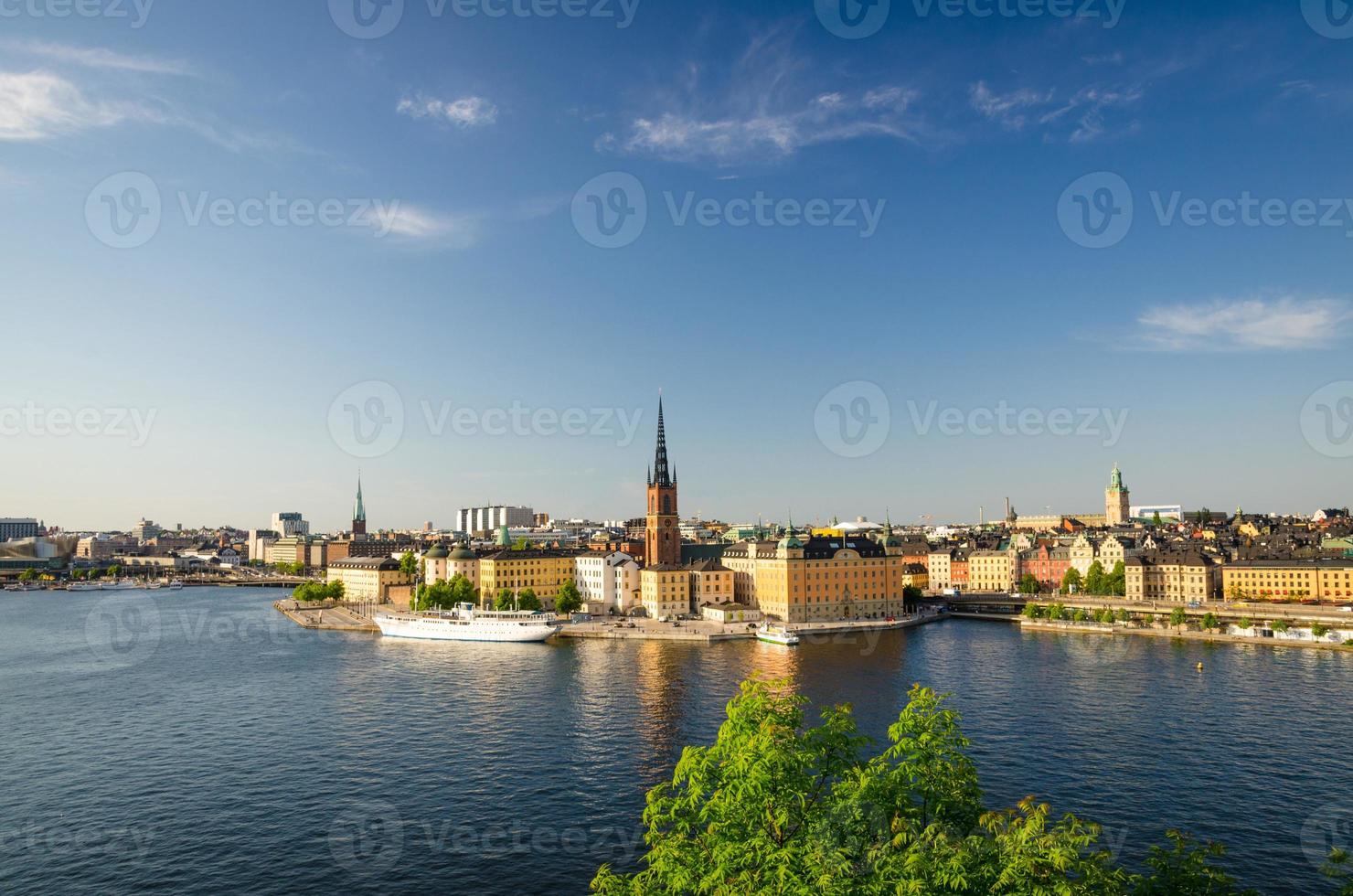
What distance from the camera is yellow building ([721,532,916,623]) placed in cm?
7838

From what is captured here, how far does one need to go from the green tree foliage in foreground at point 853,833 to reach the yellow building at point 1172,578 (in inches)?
3364

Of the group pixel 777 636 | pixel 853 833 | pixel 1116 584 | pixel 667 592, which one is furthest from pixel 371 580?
pixel 853 833

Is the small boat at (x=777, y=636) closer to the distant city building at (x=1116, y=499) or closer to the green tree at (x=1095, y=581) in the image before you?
the green tree at (x=1095, y=581)

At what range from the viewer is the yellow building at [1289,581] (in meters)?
81.1

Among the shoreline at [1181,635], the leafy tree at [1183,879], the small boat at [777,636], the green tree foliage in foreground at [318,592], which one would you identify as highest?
the leafy tree at [1183,879]

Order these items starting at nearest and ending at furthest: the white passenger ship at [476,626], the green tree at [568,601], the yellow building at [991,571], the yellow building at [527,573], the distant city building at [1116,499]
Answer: the white passenger ship at [476,626] → the green tree at [568,601] → the yellow building at [527,573] → the yellow building at [991,571] → the distant city building at [1116,499]

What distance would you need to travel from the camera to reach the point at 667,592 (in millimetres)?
82750

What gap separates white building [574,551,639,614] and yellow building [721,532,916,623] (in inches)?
432

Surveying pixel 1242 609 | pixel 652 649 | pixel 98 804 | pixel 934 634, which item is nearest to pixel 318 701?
pixel 98 804

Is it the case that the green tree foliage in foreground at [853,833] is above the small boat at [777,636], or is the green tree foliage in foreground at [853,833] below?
above

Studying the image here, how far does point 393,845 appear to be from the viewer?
24.7 metres

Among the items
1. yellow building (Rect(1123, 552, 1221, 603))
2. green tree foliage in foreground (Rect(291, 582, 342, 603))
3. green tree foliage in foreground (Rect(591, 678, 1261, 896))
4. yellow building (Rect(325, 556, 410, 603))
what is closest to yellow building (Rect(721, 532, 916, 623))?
yellow building (Rect(1123, 552, 1221, 603))

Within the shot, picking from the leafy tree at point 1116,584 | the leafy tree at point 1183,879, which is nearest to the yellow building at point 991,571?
the leafy tree at point 1116,584

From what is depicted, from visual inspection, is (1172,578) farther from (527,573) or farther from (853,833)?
(853,833)
